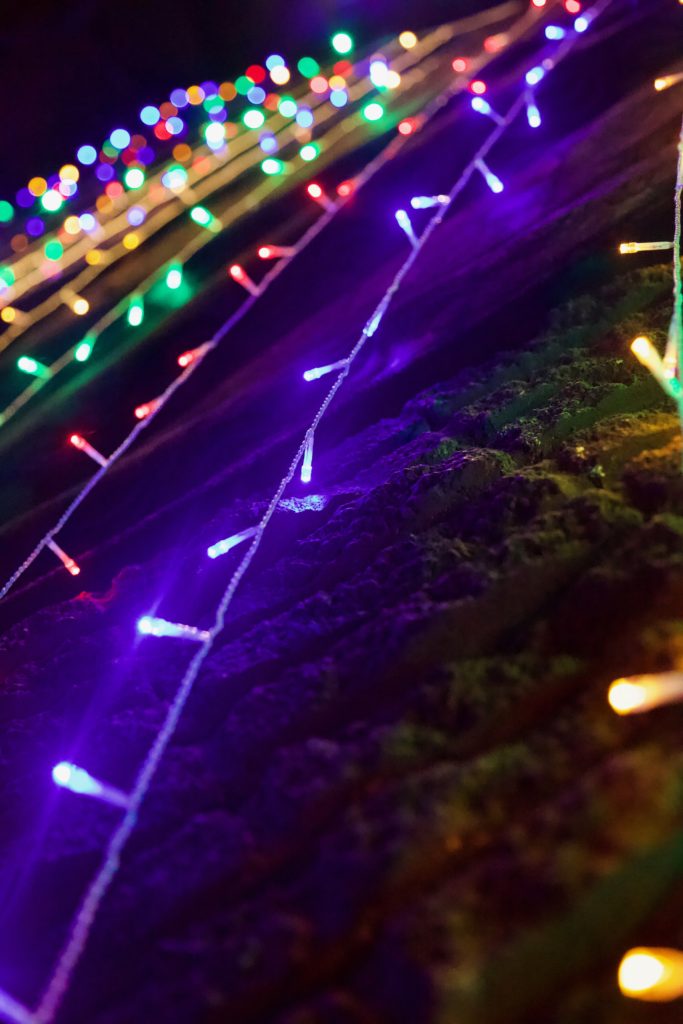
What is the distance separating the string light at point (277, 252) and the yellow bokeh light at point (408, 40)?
2.89 meters

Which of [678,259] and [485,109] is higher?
[485,109]

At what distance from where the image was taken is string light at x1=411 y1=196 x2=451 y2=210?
4.28 meters

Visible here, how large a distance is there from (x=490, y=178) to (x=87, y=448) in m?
2.72

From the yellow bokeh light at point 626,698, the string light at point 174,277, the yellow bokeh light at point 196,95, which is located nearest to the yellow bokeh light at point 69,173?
the yellow bokeh light at point 196,95

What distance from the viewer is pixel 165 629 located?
2.80m

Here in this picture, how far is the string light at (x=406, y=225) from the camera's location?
415cm

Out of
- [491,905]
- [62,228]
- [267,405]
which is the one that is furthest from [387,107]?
[491,905]

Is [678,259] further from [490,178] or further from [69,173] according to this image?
[69,173]

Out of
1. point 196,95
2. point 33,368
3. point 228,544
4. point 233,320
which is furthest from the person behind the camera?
point 196,95

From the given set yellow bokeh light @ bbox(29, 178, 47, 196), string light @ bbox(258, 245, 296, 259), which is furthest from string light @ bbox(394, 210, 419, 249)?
yellow bokeh light @ bbox(29, 178, 47, 196)

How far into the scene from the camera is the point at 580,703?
75.5 inches

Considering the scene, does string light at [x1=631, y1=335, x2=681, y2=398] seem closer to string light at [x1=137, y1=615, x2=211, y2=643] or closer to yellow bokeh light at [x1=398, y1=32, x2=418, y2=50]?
string light at [x1=137, y1=615, x2=211, y2=643]

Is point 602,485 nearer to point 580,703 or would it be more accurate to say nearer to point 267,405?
point 580,703

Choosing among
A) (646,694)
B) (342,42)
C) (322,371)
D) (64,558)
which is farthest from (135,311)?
(646,694)
